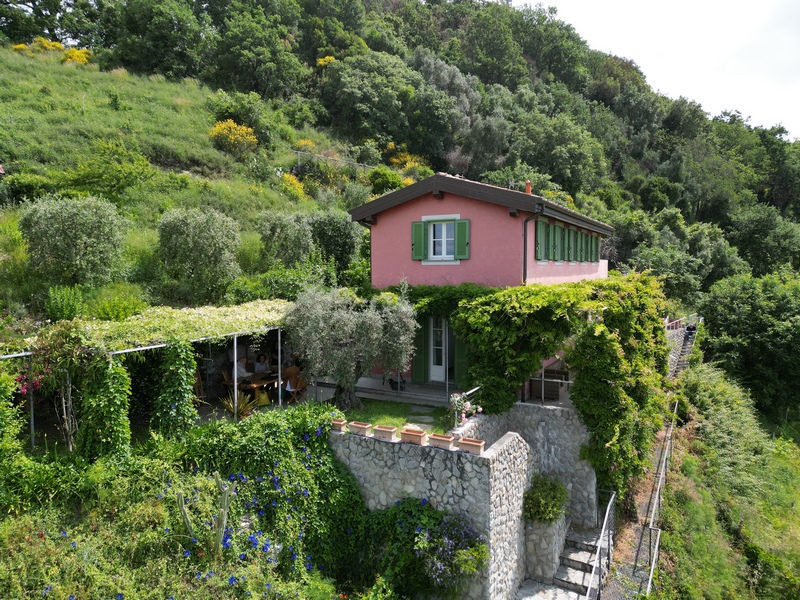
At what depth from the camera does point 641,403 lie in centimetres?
1193

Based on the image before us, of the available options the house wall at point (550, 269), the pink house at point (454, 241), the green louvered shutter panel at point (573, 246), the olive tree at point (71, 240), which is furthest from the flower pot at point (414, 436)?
the green louvered shutter panel at point (573, 246)

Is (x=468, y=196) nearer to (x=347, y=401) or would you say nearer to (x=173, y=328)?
(x=347, y=401)

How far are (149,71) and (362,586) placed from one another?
4179 cm

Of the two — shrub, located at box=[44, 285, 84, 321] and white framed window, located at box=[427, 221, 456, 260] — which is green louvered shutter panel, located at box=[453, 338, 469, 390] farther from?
shrub, located at box=[44, 285, 84, 321]

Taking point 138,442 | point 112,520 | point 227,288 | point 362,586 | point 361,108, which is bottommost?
point 362,586

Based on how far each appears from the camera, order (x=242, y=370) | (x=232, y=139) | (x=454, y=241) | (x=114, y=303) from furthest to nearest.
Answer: (x=232, y=139) → (x=454, y=241) → (x=242, y=370) → (x=114, y=303)

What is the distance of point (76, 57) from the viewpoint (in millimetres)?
34906

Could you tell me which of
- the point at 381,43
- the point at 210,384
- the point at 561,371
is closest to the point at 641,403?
the point at 561,371

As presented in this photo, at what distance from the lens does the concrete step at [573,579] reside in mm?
9219

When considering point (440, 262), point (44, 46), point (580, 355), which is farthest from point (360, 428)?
point (44, 46)

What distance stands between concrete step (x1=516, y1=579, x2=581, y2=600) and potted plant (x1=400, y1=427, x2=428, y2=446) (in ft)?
12.6

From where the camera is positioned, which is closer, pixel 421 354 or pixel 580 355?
pixel 580 355

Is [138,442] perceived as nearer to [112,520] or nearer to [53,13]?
[112,520]

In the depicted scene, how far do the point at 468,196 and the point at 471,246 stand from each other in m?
1.41
